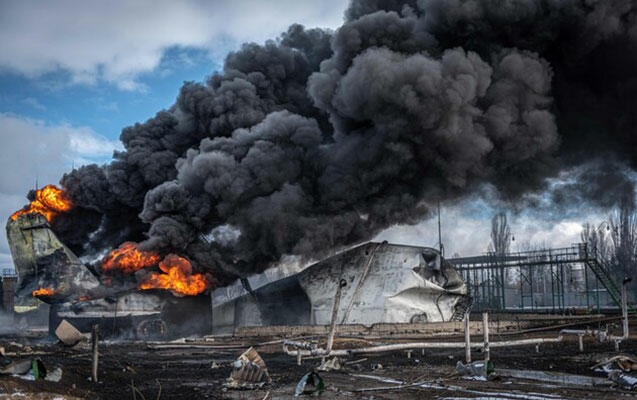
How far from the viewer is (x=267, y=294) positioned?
30.3 metres

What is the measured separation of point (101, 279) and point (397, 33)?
19.0 meters

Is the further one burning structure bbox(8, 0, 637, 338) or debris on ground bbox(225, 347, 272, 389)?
burning structure bbox(8, 0, 637, 338)

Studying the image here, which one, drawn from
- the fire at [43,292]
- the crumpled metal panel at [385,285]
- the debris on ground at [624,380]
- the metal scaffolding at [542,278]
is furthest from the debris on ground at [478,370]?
the metal scaffolding at [542,278]

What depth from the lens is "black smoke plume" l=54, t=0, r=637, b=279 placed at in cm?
2686

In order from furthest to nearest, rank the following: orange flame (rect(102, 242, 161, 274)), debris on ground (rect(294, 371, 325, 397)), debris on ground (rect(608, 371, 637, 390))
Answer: orange flame (rect(102, 242, 161, 274)), debris on ground (rect(294, 371, 325, 397)), debris on ground (rect(608, 371, 637, 390))

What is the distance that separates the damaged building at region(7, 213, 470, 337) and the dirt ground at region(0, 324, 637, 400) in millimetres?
6514

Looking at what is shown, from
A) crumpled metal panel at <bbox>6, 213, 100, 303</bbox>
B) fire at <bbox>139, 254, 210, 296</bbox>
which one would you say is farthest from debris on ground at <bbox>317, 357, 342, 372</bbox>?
crumpled metal panel at <bbox>6, 213, 100, 303</bbox>

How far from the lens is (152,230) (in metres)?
29.3

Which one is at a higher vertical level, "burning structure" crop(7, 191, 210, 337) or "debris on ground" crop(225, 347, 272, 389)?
"burning structure" crop(7, 191, 210, 337)

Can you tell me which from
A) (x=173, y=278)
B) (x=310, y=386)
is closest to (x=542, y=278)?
(x=173, y=278)

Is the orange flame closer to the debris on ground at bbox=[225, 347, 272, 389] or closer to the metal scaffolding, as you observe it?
the debris on ground at bbox=[225, 347, 272, 389]

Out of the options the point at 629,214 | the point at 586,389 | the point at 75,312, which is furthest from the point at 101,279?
the point at 629,214

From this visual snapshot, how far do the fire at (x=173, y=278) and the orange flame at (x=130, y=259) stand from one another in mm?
881

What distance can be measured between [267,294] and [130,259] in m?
6.88
